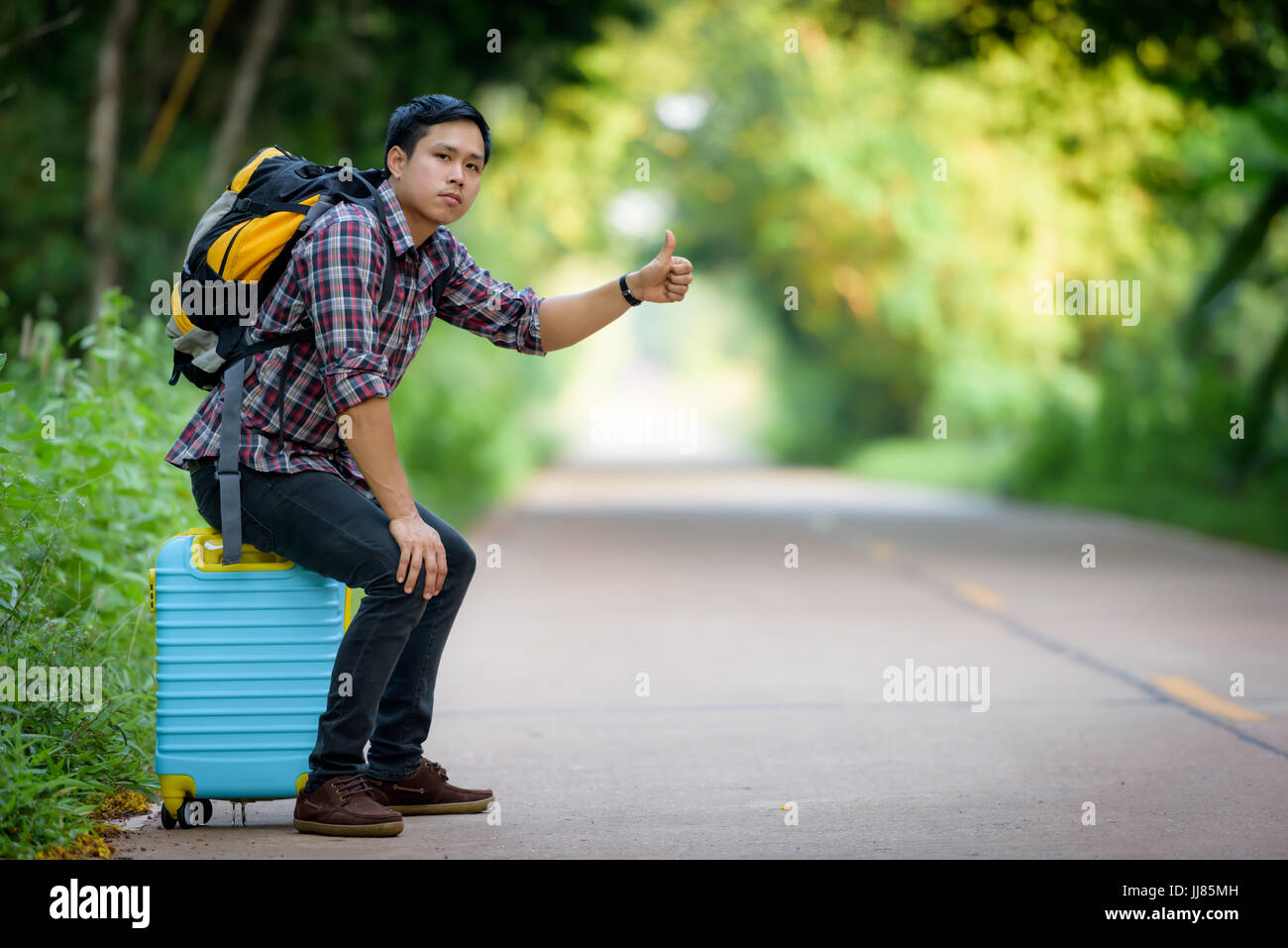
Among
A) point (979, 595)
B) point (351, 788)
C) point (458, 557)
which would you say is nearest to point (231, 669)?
point (351, 788)

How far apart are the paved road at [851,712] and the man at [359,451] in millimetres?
357

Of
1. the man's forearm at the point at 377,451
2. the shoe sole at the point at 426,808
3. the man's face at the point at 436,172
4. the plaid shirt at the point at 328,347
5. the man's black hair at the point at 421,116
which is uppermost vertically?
the man's black hair at the point at 421,116

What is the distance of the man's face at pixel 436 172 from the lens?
551cm

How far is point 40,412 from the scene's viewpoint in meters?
8.31

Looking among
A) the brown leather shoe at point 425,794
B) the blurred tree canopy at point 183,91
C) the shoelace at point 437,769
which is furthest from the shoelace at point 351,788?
the blurred tree canopy at point 183,91

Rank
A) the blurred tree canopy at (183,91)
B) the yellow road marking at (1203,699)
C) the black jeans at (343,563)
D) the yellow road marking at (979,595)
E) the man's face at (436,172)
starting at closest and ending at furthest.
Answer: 1. the black jeans at (343,563)
2. the man's face at (436,172)
3. the yellow road marking at (1203,699)
4. the yellow road marking at (979,595)
5. the blurred tree canopy at (183,91)

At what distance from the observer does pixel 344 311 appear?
5.23 m

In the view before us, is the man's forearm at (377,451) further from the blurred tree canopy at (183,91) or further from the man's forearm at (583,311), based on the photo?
the blurred tree canopy at (183,91)

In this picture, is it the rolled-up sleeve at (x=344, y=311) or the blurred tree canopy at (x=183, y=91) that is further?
the blurred tree canopy at (x=183, y=91)

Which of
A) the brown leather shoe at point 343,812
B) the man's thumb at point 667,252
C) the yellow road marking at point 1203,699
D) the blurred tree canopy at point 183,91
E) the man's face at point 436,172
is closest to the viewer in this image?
the brown leather shoe at point 343,812

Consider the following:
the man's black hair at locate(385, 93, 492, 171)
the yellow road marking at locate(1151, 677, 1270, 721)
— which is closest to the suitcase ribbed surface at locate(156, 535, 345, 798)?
the man's black hair at locate(385, 93, 492, 171)

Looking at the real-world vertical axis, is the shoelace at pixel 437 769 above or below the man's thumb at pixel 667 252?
below

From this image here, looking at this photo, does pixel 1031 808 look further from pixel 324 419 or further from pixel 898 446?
pixel 898 446
